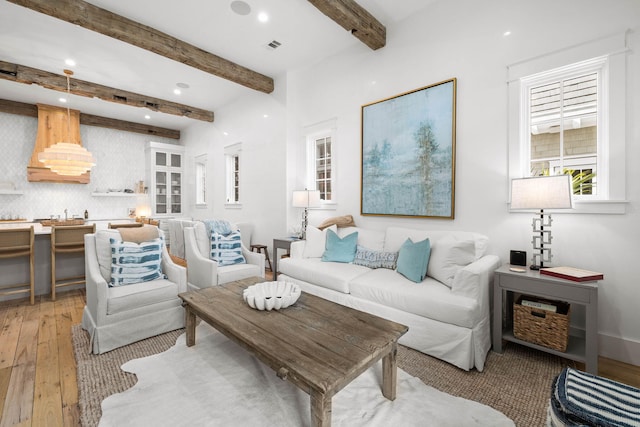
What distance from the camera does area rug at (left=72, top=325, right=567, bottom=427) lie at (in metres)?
1.71

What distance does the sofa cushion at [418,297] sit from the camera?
2.10 m

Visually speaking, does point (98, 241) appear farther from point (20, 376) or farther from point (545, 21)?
point (545, 21)

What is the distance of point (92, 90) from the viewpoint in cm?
508

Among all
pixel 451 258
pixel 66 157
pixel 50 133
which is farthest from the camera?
pixel 50 133

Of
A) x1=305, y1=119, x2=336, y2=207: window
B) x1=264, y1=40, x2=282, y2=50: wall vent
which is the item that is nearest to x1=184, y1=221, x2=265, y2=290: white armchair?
x1=305, y1=119, x2=336, y2=207: window

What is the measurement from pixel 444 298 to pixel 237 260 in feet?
7.77

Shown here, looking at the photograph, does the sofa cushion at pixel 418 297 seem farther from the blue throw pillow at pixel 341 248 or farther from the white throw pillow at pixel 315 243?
the white throw pillow at pixel 315 243

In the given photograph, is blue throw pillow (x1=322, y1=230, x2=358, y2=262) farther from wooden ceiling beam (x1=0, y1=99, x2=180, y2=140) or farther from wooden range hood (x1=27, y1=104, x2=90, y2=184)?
wooden ceiling beam (x1=0, y1=99, x2=180, y2=140)

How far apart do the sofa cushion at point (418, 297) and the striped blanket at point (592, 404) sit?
86cm

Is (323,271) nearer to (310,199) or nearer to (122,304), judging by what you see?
(310,199)

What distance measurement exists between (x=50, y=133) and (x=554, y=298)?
851 centimetres

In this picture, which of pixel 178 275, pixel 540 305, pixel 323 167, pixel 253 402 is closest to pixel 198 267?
pixel 178 275

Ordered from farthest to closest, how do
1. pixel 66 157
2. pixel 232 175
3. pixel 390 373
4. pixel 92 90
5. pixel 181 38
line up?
1. pixel 232 175
2. pixel 92 90
3. pixel 66 157
4. pixel 181 38
5. pixel 390 373

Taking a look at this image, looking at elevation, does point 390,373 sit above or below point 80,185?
below
